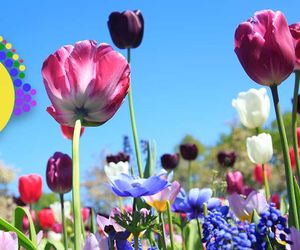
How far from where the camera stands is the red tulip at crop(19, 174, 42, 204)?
3877 millimetres

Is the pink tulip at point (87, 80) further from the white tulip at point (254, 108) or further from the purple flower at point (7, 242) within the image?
the white tulip at point (254, 108)

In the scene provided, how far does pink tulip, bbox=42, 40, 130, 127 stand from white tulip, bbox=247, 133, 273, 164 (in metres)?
1.85

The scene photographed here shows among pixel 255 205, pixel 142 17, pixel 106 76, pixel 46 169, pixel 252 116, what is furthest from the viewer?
pixel 252 116

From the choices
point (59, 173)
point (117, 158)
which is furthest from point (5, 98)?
point (117, 158)

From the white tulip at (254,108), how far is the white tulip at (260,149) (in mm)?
77

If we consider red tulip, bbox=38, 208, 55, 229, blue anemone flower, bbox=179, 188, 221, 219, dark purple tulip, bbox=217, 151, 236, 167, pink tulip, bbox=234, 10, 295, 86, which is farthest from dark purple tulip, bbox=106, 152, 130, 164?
pink tulip, bbox=234, 10, 295, 86

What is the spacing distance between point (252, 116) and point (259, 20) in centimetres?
174

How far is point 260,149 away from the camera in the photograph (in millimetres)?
3119

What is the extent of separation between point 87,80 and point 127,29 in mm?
1335

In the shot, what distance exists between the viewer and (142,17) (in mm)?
2719

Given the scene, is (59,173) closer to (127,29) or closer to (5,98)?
(5,98)

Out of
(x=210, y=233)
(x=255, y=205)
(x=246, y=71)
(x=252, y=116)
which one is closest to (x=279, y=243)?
(x=210, y=233)

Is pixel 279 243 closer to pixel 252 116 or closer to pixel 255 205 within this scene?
pixel 255 205

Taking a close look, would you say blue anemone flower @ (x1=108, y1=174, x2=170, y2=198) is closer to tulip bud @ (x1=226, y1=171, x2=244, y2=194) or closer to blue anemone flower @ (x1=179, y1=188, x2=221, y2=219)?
blue anemone flower @ (x1=179, y1=188, x2=221, y2=219)
